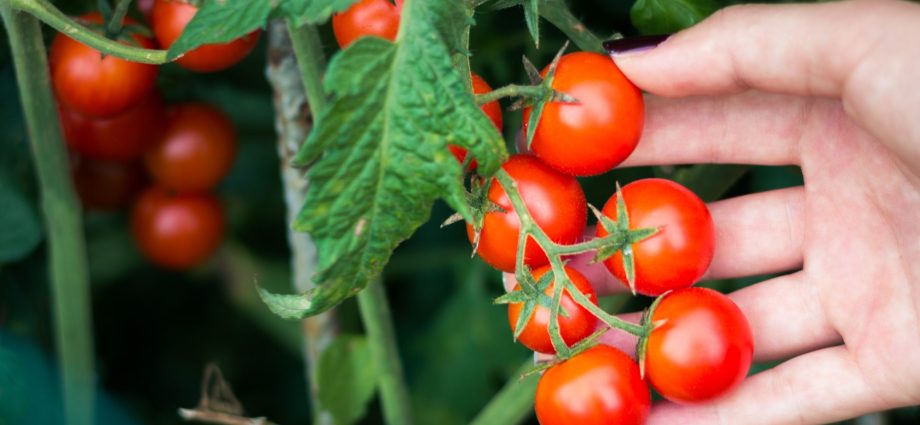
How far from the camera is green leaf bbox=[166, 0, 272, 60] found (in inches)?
29.5

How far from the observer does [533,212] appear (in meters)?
0.90

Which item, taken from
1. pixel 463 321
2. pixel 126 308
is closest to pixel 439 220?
pixel 463 321

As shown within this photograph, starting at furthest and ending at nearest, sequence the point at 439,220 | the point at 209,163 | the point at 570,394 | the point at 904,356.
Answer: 1. the point at 439,220
2. the point at 209,163
3. the point at 904,356
4. the point at 570,394

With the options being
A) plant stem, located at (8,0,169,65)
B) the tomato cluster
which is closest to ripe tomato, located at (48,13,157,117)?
the tomato cluster

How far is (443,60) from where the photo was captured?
75 centimetres

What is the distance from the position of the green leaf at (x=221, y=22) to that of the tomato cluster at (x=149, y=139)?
209 mm

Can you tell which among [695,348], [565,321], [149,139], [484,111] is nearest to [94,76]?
[149,139]

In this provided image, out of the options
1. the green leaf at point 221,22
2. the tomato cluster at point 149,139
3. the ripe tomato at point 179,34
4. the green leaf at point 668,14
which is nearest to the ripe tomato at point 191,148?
the tomato cluster at point 149,139

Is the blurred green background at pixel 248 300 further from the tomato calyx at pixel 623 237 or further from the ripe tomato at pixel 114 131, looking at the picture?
the tomato calyx at pixel 623 237

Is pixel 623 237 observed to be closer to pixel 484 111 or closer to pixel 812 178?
pixel 484 111

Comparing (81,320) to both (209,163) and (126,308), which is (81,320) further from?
(126,308)

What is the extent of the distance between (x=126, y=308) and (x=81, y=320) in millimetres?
571

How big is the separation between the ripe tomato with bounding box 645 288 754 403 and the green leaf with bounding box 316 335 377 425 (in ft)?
1.27

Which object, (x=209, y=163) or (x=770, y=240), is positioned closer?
(x=770, y=240)
